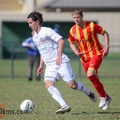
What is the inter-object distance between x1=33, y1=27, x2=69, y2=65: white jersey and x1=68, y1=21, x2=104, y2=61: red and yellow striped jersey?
45.5 inches

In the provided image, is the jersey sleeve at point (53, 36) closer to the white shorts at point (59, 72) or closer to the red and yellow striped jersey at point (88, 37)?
the white shorts at point (59, 72)

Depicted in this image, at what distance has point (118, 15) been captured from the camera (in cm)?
3872

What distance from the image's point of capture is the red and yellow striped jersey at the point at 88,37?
10.5 m

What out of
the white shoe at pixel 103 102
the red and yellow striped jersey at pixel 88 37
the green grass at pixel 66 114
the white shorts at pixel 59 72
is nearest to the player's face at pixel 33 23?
the white shorts at pixel 59 72

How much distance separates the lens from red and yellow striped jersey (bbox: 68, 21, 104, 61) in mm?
10540

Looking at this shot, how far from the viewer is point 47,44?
372 inches

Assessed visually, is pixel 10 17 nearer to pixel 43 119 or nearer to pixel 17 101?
pixel 17 101

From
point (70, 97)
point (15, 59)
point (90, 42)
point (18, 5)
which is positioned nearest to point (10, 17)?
point (18, 5)

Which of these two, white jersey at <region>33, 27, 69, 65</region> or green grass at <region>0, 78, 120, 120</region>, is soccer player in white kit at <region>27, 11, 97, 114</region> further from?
green grass at <region>0, 78, 120, 120</region>

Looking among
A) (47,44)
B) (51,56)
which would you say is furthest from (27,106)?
(47,44)

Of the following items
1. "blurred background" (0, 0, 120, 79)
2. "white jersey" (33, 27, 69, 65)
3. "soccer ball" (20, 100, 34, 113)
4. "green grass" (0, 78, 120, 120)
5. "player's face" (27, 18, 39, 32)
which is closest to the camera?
"green grass" (0, 78, 120, 120)

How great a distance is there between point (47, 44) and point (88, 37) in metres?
1.36

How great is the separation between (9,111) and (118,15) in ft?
96.1

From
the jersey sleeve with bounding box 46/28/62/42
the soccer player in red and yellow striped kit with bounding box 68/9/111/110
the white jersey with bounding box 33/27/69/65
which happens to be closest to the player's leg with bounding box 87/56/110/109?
the soccer player in red and yellow striped kit with bounding box 68/9/111/110
